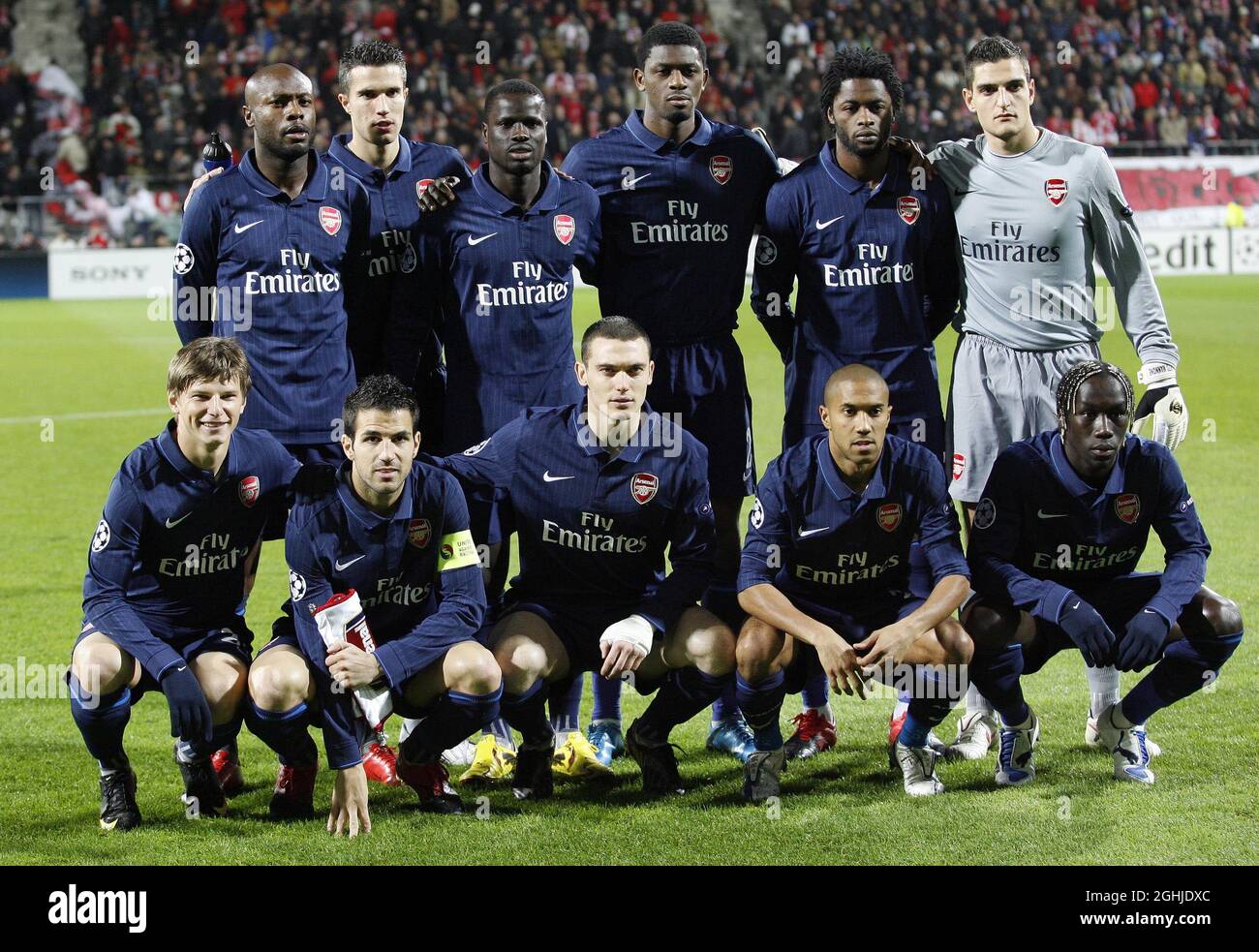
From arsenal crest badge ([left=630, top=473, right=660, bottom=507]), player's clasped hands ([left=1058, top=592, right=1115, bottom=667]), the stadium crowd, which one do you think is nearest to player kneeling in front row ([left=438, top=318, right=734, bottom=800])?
arsenal crest badge ([left=630, top=473, right=660, bottom=507])

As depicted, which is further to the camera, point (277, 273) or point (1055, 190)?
point (1055, 190)

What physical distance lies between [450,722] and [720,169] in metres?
2.23

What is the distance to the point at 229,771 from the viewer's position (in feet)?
15.7

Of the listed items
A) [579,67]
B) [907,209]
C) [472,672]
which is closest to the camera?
[472,672]

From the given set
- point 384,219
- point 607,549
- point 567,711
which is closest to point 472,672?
point 607,549

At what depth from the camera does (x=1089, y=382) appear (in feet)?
15.0

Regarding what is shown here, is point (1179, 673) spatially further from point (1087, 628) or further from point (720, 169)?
point (720, 169)

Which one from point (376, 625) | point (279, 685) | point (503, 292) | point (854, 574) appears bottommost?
point (279, 685)

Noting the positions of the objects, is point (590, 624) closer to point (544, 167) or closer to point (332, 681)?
point (332, 681)

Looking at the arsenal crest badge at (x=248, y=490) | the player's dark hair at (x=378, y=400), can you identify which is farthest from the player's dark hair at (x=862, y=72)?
the arsenal crest badge at (x=248, y=490)

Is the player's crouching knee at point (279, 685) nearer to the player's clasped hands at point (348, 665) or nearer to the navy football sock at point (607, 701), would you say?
the player's clasped hands at point (348, 665)

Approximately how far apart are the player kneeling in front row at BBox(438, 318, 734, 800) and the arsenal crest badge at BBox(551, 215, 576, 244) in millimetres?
529

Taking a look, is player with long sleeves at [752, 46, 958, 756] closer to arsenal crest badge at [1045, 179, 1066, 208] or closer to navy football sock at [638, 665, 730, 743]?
arsenal crest badge at [1045, 179, 1066, 208]

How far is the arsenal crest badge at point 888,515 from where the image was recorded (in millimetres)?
4609
